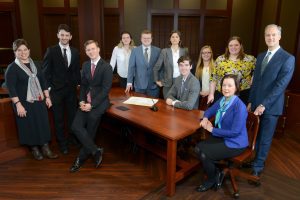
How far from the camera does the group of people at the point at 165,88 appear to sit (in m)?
2.77

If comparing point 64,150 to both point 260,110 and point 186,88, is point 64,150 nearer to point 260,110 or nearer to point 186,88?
point 186,88

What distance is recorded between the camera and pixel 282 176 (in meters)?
3.25

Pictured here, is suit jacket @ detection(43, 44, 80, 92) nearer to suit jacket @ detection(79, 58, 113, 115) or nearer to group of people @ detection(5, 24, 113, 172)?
group of people @ detection(5, 24, 113, 172)

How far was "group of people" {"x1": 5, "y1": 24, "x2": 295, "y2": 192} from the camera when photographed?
109 inches

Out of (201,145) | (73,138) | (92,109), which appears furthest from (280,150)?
(73,138)

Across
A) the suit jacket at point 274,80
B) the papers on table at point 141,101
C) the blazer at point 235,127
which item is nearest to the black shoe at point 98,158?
the papers on table at point 141,101

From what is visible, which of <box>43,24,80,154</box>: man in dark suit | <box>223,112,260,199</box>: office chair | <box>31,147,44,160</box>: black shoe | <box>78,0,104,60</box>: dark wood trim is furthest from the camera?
<box>78,0,104,60</box>: dark wood trim

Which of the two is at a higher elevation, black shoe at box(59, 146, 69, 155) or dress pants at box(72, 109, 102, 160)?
dress pants at box(72, 109, 102, 160)

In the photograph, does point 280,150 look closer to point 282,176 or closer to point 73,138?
point 282,176

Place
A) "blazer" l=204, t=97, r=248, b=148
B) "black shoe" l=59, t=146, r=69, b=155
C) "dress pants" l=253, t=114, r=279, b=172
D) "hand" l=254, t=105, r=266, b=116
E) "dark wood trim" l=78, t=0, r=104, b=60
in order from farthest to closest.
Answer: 1. "dark wood trim" l=78, t=0, r=104, b=60
2. "black shoe" l=59, t=146, r=69, b=155
3. "dress pants" l=253, t=114, r=279, b=172
4. "hand" l=254, t=105, r=266, b=116
5. "blazer" l=204, t=97, r=248, b=148

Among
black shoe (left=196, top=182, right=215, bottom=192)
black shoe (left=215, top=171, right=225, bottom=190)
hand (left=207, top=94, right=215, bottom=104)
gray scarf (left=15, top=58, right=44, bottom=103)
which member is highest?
gray scarf (left=15, top=58, right=44, bottom=103)

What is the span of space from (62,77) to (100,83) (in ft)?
1.97

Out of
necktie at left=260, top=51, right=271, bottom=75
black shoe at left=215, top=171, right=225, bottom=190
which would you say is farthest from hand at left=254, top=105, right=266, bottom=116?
black shoe at left=215, top=171, right=225, bottom=190

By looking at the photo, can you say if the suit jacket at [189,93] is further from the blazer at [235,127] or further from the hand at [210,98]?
the blazer at [235,127]
